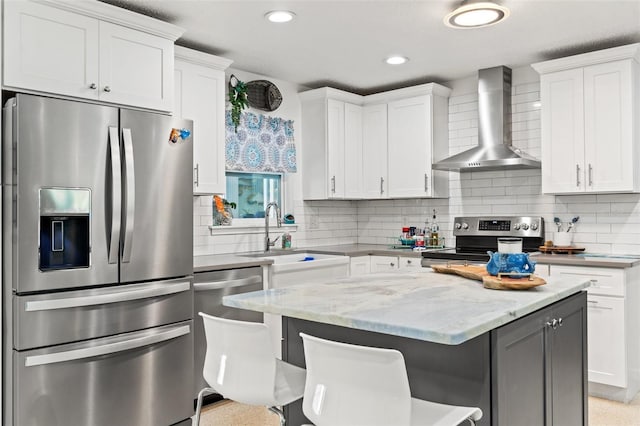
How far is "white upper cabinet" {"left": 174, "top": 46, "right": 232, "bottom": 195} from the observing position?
375cm

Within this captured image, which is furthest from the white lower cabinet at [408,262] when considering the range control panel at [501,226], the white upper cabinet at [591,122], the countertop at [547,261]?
the white upper cabinet at [591,122]

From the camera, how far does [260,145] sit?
15.6 ft

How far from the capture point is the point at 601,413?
3.43m

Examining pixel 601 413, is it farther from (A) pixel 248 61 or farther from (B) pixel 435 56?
(A) pixel 248 61

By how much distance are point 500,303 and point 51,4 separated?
263 cm

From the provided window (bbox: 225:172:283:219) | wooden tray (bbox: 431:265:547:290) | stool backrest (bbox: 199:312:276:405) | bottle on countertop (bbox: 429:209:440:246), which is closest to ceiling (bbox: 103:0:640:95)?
window (bbox: 225:172:283:219)

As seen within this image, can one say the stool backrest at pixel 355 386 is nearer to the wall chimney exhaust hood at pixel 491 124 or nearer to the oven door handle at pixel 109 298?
the oven door handle at pixel 109 298

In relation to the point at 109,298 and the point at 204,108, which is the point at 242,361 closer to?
the point at 109,298

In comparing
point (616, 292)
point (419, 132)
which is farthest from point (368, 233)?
point (616, 292)

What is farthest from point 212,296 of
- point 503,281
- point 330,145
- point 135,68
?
point 330,145

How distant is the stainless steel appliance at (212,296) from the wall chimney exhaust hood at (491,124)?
2.00 meters

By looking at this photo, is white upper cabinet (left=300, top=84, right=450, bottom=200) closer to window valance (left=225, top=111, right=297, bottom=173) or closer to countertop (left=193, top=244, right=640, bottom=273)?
window valance (left=225, top=111, right=297, bottom=173)

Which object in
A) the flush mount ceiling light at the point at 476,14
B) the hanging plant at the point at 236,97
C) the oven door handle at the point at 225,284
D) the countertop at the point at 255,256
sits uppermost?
the flush mount ceiling light at the point at 476,14

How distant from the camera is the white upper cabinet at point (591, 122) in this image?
149 inches
